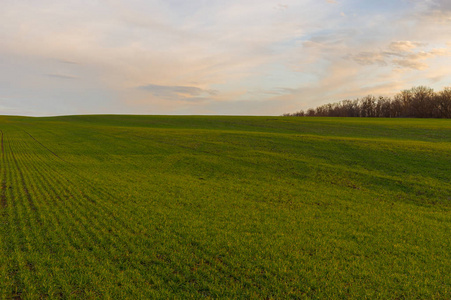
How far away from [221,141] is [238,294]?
2926cm

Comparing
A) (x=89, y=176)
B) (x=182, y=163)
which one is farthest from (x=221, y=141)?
(x=89, y=176)

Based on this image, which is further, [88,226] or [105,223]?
[105,223]

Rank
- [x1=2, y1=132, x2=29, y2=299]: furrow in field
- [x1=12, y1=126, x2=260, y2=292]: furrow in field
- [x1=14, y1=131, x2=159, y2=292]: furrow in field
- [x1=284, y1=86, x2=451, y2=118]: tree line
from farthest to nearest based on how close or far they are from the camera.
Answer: [x1=284, y1=86, x2=451, y2=118]: tree line < [x1=14, y1=131, x2=159, y2=292]: furrow in field < [x1=12, y1=126, x2=260, y2=292]: furrow in field < [x1=2, y1=132, x2=29, y2=299]: furrow in field

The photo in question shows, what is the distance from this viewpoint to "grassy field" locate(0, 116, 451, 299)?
6891mm

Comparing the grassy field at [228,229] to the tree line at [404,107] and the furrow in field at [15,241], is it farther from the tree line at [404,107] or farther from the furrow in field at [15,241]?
the tree line at [404,107]

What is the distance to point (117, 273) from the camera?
7188mm

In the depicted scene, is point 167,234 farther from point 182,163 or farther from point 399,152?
point 399,152

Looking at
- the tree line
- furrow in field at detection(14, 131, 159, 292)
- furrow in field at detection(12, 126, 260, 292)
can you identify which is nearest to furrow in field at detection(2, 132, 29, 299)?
furrow in field at detection(14, 131, 159, 292)

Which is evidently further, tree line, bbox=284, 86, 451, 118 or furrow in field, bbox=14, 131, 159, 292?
tree line, bbox=284, 86, 451, 118

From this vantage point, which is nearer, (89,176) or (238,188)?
(238,188)

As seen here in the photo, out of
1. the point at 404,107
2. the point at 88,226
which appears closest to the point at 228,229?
the point at 88,226

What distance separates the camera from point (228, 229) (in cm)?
1044

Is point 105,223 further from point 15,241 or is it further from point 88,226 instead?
point 15,241

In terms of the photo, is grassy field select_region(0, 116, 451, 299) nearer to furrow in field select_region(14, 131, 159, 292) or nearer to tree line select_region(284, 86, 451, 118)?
furrow in field select_region(14, 131, 159, 292)
